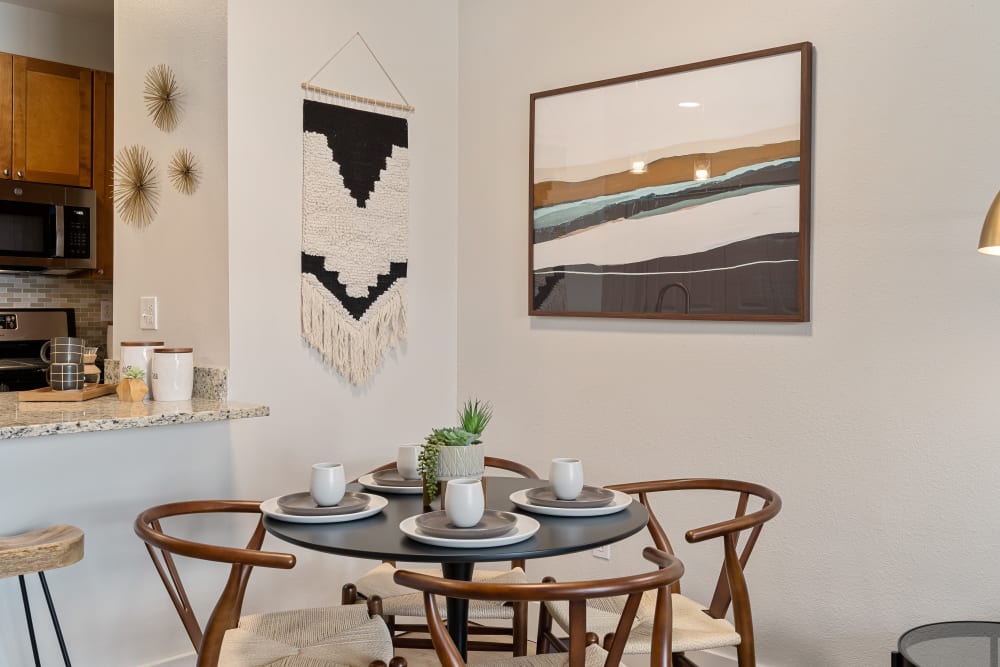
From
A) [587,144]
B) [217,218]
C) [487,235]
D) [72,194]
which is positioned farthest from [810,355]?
[72,194]

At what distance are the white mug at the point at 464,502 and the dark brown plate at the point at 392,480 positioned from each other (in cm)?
39

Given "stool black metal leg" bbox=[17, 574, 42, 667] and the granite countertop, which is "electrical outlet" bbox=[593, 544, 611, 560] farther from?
"stool black metal leg" bbox=[17, 574, 42, 667]

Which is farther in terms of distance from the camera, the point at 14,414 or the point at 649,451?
the point at 649,451

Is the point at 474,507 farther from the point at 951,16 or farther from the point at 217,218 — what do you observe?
the point at 951,16

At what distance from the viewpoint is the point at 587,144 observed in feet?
10.3

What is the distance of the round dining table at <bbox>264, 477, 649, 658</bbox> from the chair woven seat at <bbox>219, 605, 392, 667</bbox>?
0.21 meters

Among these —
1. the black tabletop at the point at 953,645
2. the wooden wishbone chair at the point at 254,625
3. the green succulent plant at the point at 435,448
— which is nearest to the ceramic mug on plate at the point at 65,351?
the wooden wishbone chair at the point at 254,625

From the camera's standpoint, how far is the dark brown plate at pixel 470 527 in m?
1.74

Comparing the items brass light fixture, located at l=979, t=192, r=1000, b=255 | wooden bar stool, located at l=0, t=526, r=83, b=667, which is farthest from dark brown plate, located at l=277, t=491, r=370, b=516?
brass light fixture, located at l=979, t=192, r=1000, b=255

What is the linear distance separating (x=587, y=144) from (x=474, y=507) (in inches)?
68.5

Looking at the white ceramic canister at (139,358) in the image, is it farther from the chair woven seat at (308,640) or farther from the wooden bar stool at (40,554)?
the chair woven seat at (308,640)

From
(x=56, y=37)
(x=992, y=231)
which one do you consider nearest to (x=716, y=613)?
(x=992, y=231)

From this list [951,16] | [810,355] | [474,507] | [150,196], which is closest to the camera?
[474,507]

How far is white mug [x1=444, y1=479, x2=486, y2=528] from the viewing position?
1780 millimetres
